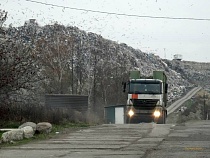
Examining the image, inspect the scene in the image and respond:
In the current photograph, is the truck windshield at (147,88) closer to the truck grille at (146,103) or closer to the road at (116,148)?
the truck grille at (146,103)

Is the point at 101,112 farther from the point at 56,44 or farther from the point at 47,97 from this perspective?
the point at 47,97

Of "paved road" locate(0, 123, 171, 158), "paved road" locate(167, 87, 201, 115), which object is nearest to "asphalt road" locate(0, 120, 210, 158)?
"paved road" locate(0, 123, 171, 158)

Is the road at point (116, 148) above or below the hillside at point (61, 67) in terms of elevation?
below

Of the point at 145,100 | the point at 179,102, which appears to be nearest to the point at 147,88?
the point at 145,100

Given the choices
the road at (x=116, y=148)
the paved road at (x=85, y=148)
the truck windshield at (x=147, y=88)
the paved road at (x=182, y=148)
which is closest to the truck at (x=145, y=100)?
the truck windshield at (x=147, y=88)

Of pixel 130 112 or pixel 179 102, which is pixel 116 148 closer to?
pixel 130 112

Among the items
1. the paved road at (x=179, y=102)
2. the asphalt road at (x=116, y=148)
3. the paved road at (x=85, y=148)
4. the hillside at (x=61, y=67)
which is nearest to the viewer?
the asphalt road at (x=116, y=148)

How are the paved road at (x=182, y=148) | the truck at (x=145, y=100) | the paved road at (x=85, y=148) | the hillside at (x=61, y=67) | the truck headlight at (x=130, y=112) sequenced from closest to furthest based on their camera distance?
1. the paved road at (x=182, y=148)
2. the paved road at (x=85, y=148)
3. the hillside at (x=61, y=67)
4. the truck at (x=145, y=100)
5. the truck headlight at (x=130, y=112)

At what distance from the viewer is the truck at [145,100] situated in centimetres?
3475

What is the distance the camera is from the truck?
34.8 metres

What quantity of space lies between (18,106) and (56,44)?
32.2 metres

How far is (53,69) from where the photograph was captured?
5612 cm

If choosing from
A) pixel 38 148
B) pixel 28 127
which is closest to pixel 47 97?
pixel 28 127

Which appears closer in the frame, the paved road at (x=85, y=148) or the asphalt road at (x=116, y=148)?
the asphalt road at (x=116, y=148)
